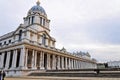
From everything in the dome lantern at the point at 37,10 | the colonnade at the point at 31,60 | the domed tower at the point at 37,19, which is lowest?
the colonnade at the point at 31,60

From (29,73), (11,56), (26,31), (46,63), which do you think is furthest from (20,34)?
(29,73)

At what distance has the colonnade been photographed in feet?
133

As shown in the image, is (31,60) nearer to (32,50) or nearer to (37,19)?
(32,50)

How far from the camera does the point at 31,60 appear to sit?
43531 millimetres

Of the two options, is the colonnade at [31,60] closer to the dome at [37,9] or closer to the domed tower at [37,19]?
the domed tower at [37,19]

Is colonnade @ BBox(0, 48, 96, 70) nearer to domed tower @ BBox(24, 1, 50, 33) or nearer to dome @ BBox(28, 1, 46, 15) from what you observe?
domed tower @ BBox(24, 1, 50, 33)

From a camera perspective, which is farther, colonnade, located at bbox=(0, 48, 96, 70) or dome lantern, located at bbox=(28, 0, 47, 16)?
dome lantern, located at bbox=(28, 0, 47, 16)

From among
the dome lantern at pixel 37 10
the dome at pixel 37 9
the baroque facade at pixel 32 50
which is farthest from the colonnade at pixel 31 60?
the dome at pixel 37 9

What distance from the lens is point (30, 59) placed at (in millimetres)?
45344

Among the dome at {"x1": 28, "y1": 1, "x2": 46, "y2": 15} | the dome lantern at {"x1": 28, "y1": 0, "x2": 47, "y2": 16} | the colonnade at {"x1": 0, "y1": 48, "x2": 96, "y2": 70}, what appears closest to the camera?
the colonnade at {"x1": 0, "y1": 48, "x2": 96, "y2": 70}

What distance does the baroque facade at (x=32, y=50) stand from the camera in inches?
1617

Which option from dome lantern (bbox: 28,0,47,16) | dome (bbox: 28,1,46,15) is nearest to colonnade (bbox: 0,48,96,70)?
dome lantern (bbox: 28,0,47,16)

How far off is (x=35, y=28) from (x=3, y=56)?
1401 cm

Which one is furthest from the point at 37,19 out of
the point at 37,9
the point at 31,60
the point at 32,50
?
the point at 31,60
